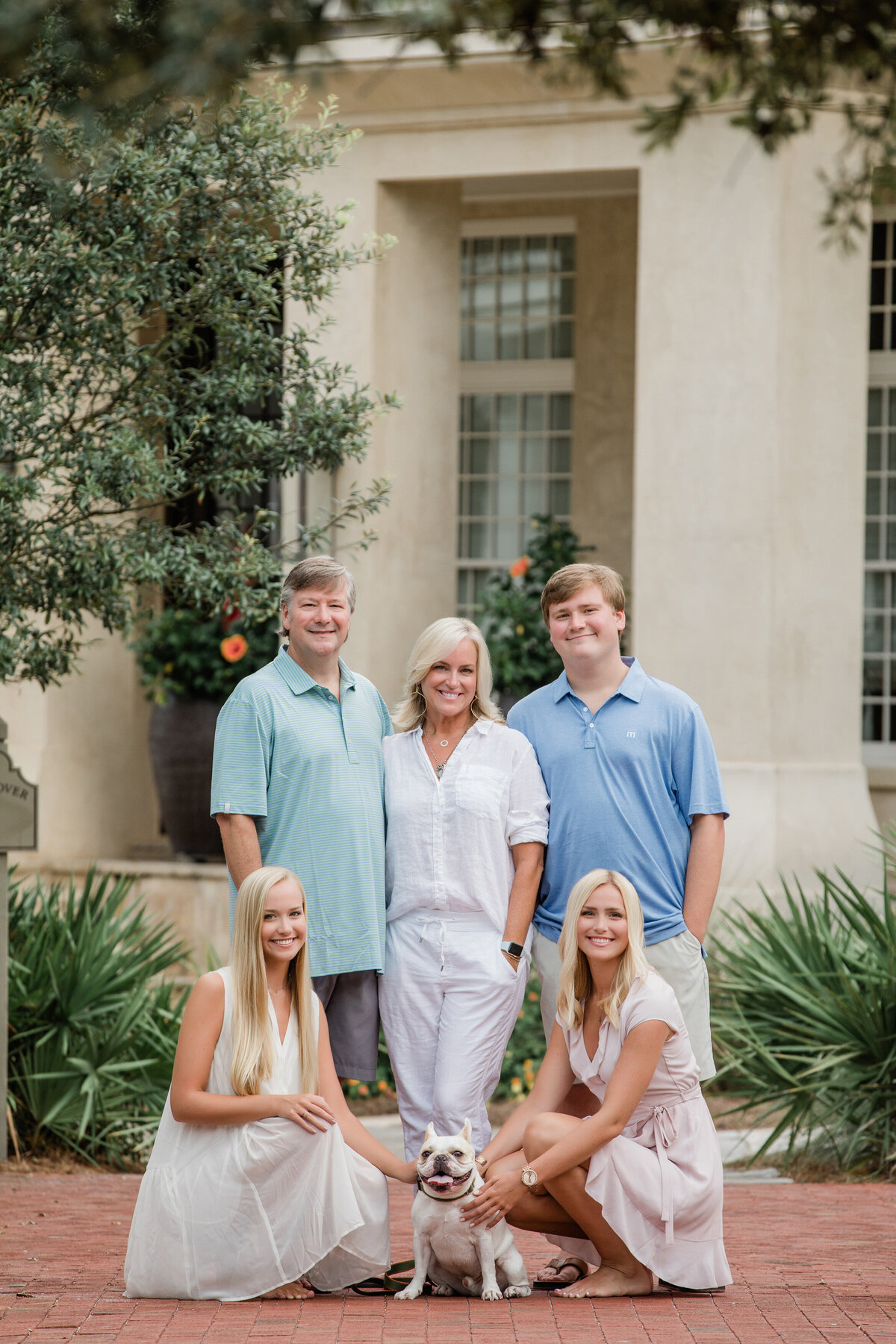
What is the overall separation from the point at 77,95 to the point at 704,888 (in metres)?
3.02

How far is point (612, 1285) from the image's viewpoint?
454cm

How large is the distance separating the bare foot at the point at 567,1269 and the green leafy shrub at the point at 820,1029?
2480 millimetres

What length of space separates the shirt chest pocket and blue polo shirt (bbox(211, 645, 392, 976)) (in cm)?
29

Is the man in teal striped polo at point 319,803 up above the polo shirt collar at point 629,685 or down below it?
below

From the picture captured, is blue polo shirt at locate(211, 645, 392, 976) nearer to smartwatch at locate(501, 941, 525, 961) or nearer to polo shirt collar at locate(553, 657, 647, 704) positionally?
smartwatch at locate(501, 941, 525, 961)

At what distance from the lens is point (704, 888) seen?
4.96 metres

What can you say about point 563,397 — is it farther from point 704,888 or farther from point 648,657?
point 704,888

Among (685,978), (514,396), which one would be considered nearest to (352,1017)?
(685,978)

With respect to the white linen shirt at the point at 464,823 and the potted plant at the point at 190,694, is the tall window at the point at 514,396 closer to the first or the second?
the potted plant at the point at 190,694

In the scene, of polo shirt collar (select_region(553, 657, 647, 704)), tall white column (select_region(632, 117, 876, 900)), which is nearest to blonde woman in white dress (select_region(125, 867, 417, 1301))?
polo shirt collar (select_region(553, 657, 647, 704))

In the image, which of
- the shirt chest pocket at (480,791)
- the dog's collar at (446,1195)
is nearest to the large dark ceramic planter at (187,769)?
the shirt chest pocket at (480,791)

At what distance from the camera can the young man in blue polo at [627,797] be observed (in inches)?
192

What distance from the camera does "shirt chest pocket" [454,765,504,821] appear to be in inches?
190

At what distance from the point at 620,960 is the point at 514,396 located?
9155 mm
